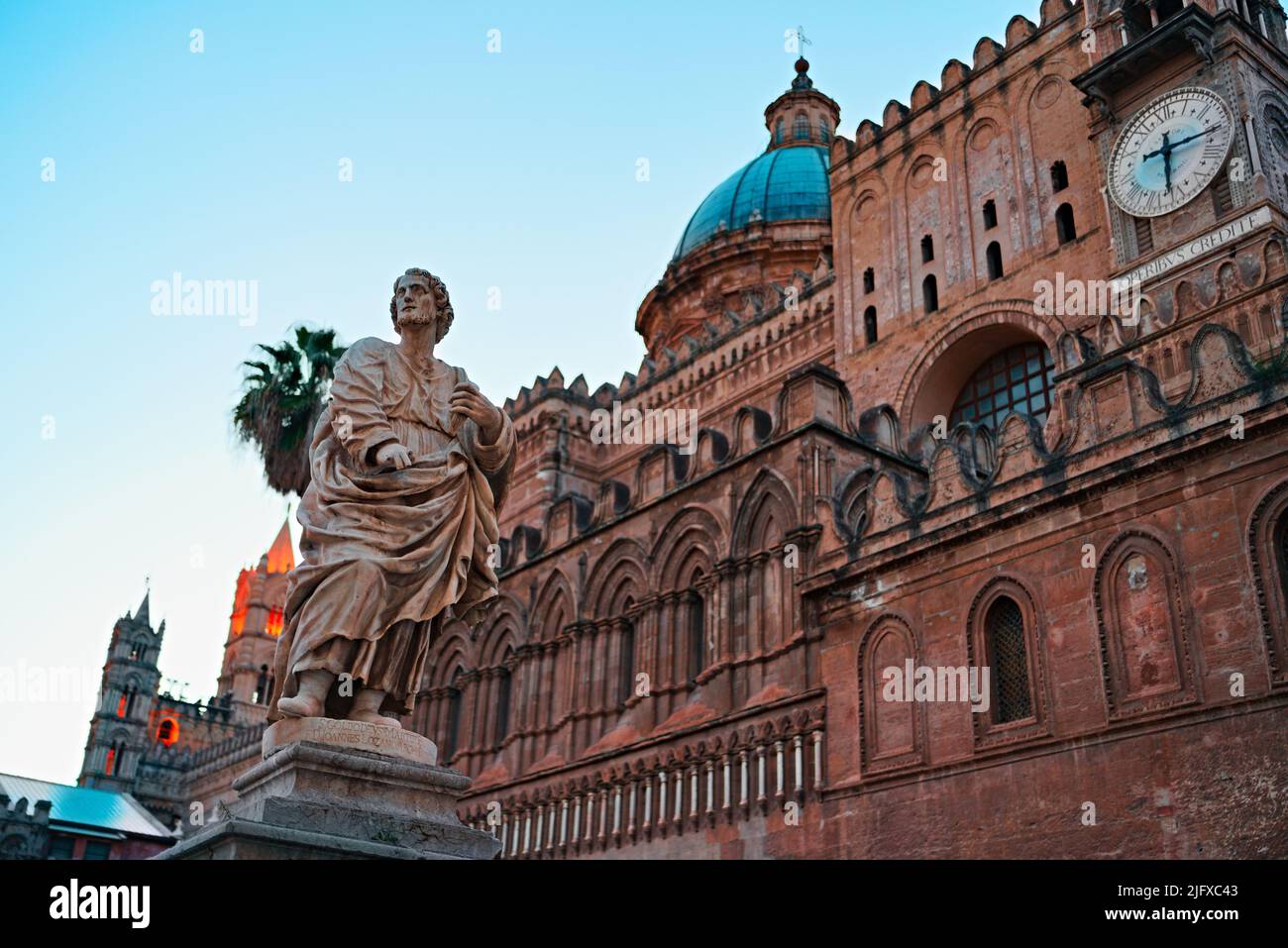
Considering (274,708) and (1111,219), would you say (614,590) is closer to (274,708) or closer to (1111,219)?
(1111,219)

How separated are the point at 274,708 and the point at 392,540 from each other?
934mm

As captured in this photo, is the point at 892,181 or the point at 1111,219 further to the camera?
the point at 892,181

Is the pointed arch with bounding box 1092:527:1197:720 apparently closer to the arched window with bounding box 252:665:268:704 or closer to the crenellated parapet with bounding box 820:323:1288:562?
the crenellated parapet with bounding box 820:323:1288:562

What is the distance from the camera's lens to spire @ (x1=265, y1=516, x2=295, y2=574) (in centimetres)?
8369

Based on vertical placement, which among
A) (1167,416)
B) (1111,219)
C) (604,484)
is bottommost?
(1167,416)

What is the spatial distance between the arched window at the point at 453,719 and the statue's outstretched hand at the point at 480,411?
20188 mm

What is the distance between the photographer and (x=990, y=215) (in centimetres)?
2589

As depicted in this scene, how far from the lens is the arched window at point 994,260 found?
25234mm

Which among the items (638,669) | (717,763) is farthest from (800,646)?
(638,669)

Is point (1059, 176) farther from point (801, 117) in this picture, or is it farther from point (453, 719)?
point (801, 117)

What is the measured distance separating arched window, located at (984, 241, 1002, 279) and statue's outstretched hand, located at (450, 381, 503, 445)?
20684 mm

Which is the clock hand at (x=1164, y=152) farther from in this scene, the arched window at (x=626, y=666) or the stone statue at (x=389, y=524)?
the stone statue at (x=389, y=524)
